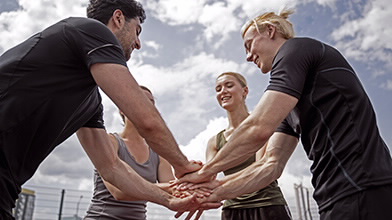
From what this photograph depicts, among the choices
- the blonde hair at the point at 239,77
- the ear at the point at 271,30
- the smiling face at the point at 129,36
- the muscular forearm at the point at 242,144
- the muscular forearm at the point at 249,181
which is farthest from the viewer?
the blonde hair at the point at 239,77

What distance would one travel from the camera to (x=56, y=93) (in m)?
1.95

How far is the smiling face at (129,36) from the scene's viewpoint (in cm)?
265

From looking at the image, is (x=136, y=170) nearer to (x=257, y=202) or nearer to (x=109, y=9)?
(x=257, y=202)

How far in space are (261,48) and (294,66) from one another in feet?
2.12

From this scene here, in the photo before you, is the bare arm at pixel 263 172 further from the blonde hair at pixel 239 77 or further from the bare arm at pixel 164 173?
the blonde hair at pixel 239 77

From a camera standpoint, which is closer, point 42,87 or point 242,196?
point 42,87

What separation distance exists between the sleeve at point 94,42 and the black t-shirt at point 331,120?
36.7 inches

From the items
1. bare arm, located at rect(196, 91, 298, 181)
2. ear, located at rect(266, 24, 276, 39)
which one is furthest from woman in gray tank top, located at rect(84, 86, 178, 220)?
ear, located at rect(266, 24, 276, 39)

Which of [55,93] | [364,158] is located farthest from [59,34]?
[364,158]

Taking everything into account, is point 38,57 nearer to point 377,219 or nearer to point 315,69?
point 315,69

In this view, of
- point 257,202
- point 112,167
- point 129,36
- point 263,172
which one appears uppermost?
point 129,36

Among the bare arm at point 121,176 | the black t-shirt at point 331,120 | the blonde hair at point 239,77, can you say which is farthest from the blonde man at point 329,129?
the blonde hair at point 239,77

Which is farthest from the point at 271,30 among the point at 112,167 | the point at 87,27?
the point at 112,167

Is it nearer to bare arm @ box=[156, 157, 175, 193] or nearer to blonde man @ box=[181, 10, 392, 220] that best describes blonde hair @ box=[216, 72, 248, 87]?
bare arm @ box=[156, 157, 175, 193]
